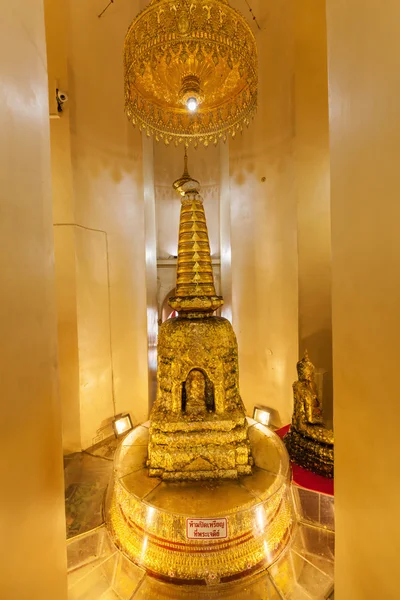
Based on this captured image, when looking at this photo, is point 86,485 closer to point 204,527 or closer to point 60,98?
point 204,527

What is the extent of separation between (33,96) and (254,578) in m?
3.22

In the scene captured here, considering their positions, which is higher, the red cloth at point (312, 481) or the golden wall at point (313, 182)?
the golden wall at point (313, 182)

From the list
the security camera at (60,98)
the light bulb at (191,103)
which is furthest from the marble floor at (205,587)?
the security camera at (60,98)

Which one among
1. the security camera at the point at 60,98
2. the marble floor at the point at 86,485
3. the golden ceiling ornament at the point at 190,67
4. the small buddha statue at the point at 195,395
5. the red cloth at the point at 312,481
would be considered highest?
the security camera at the point at 60,98

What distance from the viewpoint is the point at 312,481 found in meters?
2.97

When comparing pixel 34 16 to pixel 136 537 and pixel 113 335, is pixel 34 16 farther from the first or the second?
pixel 113 335

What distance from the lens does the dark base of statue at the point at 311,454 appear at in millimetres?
2986

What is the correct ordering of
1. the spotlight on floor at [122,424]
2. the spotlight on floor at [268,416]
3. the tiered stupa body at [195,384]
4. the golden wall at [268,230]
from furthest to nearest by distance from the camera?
the spotlight on floor at [268,416], the spotlight on floor at [122,424], the golden wall at [268,230], the tiered stupa body at [195,384]

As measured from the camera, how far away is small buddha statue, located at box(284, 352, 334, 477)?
3014mm

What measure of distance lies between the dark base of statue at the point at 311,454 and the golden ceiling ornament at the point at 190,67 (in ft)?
12.3

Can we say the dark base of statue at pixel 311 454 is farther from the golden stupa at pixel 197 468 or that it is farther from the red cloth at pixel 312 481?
the golden stupa at pixel 197 468

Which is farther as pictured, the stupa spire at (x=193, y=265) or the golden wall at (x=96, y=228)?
the golden wall at (x=96, y=228)

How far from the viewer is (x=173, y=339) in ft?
9.07

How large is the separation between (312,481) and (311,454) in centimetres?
26
